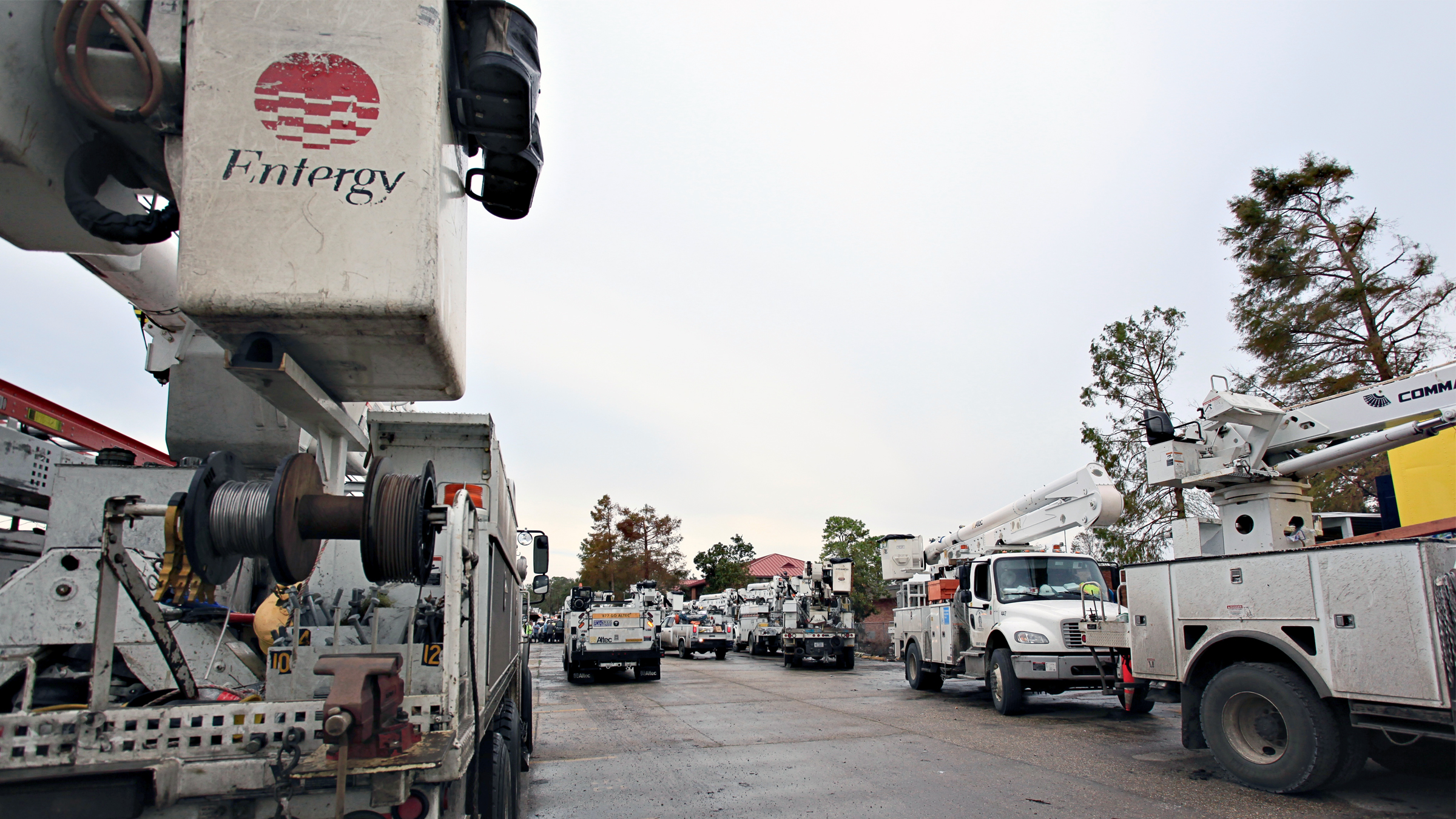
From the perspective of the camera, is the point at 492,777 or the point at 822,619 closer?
Result: the point at 492,777

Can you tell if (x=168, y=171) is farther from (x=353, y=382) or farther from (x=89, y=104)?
(x=353, y=382)

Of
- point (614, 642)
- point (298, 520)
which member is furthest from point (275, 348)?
point (614, 642)

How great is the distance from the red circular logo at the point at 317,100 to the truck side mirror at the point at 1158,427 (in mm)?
10089

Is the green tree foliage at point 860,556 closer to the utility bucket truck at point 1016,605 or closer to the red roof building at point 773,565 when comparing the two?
Result: the red roof building at point 773,565

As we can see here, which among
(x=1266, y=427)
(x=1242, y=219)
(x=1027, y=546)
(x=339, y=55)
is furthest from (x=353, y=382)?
(x=1242, y=219)

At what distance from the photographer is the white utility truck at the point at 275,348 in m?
2.88

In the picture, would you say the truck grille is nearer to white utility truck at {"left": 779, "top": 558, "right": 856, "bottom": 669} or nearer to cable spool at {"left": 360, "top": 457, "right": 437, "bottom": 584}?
cable spool at {"left": 360, "top": 457, "right": 437, "bottom": 584}

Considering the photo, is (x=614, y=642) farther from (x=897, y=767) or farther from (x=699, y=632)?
(x=699, y=632)

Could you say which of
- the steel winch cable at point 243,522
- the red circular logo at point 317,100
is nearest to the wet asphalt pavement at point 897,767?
the steel winch cable at point 243,522

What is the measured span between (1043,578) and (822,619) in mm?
12312

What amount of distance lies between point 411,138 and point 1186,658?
27.1ft

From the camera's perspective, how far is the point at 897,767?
833 cm

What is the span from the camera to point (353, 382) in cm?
398

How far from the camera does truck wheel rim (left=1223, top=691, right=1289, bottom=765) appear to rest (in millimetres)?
7043
